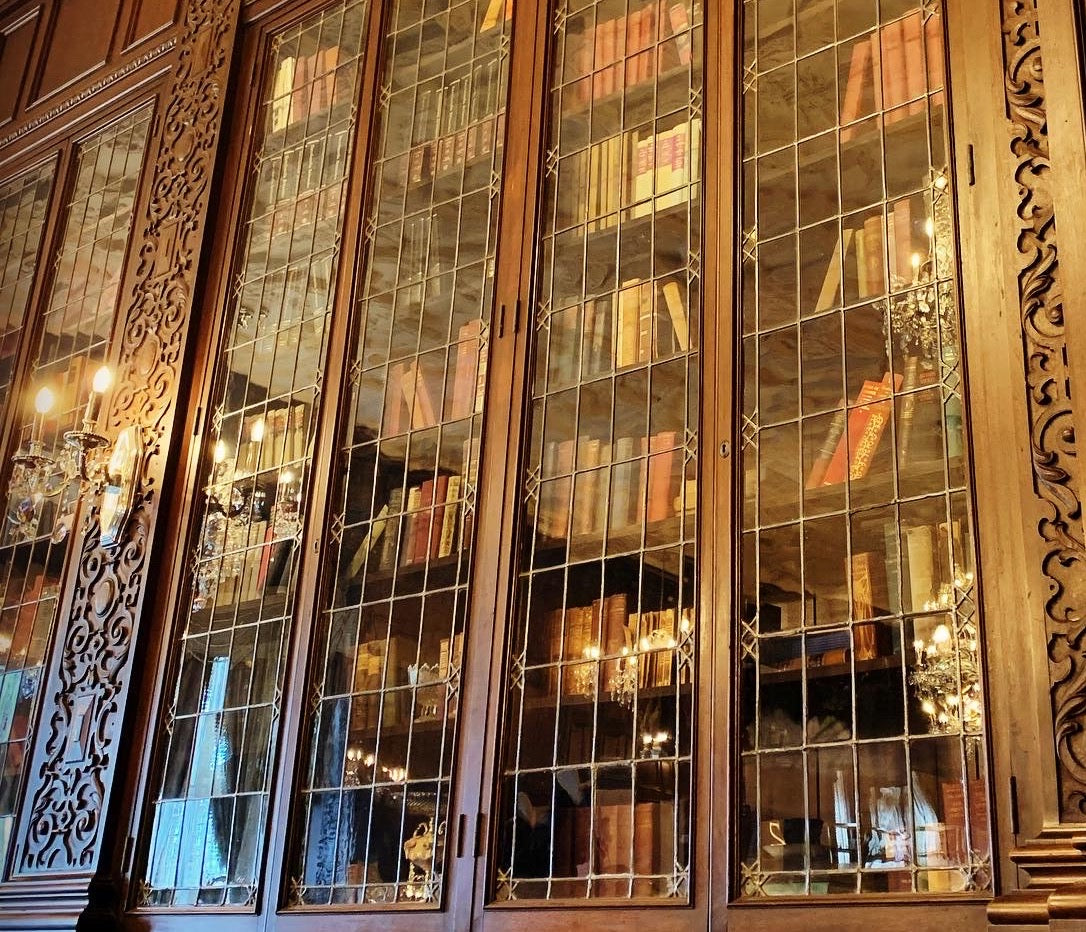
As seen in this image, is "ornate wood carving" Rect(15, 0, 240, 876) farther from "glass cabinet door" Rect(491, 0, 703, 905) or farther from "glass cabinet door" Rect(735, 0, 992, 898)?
"glass cabinet door" Rect(735, 0, 992, 898)

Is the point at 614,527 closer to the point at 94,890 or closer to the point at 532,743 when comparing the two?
the point at 532,743

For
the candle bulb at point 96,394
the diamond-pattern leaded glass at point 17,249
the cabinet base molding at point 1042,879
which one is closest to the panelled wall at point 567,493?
the cabinet base molding at point 1042,879

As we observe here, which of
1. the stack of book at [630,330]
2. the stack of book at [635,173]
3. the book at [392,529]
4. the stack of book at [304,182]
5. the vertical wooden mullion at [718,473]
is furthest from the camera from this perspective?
the stack of book at [304,182]

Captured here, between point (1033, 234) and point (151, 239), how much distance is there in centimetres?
313

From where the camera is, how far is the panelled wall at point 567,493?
7.93 ft

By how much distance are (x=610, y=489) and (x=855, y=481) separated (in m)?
0.62

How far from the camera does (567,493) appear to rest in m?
3.16

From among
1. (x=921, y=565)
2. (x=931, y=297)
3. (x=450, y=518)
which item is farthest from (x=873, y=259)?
(x=450, y=518)

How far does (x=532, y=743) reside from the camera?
2.96 m

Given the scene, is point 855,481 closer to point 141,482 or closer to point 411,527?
point 411,527

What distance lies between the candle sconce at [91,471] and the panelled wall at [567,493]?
6 centimetres

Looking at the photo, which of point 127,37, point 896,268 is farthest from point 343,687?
point 127,37

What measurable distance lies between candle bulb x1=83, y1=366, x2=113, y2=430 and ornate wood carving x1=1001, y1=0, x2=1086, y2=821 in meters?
2.46

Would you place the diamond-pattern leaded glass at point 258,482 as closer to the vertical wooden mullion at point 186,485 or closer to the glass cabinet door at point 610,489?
the vertical wooden mullion at point 186,485
